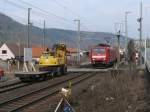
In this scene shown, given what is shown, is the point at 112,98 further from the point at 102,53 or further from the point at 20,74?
the point at 102,53

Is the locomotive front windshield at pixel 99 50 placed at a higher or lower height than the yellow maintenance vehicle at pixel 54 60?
higher

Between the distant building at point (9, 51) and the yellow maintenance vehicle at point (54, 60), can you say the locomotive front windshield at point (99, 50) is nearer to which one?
the yellow maintenance vehicle at point (54, 60)

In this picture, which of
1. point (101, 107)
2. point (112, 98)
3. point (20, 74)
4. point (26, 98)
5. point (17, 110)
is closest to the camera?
point (101, 107)

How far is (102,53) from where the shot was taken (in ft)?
221

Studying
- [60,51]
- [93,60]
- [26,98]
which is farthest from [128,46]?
[26,98]

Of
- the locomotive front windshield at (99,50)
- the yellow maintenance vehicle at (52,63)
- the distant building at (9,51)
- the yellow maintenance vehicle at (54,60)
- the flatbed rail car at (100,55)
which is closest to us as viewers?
the yellow maintenance vehicle at (52,63)

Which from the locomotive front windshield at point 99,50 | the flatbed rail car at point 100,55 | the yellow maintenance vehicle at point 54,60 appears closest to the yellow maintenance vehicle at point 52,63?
the yellow maintenance vehicle at point 54,60

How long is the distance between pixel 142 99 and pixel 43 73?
2127cm

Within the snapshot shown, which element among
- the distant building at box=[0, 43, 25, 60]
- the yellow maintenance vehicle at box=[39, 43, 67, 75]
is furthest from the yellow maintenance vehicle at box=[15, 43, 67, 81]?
the distant building at box=[0, 43, 25, 60]

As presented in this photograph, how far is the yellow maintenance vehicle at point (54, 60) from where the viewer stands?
46.0 meters

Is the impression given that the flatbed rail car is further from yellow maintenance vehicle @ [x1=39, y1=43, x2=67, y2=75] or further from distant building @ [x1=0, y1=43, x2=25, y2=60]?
distant building @ [x1=0, y1=43, x2=25, y2=60]

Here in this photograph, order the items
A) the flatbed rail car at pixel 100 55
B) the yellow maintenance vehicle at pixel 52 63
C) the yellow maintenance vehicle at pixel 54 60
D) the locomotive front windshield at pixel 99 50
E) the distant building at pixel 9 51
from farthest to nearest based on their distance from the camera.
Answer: the distant building at pixel 9 51, the locomotive front windshield at pixel 99 50, the flatbed rail car at pixel 100 55, the yellow maintenance vehicle at pixel 54 60, the yellow maintenance vehicle at pixel 52 63

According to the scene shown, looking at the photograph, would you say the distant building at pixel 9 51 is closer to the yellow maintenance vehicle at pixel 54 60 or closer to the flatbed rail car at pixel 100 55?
the flatbed rail car at pixel 100 55

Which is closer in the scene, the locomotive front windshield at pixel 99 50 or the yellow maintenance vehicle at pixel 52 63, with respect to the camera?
the yellow maintenance vehicle at pixel 52 63
